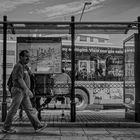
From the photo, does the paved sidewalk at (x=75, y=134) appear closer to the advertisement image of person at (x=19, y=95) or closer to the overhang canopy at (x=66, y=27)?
the advertisement image of person at (x=19, y=95)

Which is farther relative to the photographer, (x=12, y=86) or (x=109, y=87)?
(x=109, y=87)

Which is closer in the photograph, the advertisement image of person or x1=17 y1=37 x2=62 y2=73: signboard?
the advertisement image of person

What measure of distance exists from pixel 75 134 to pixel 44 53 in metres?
3.01

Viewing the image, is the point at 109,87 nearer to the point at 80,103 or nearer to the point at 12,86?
the point at 80,103

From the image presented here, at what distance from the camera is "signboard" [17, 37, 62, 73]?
35.5ft

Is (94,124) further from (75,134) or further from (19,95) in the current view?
(19,95)

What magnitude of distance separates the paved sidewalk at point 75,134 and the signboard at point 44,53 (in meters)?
1.88

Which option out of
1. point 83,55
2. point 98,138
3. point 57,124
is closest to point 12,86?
point 57,124

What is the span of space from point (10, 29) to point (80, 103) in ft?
19.5

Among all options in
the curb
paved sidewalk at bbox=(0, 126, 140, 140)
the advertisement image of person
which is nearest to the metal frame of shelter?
the curb

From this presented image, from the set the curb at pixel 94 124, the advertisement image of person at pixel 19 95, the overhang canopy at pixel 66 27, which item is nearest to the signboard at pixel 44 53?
the overhang canopy at pixel 66 27

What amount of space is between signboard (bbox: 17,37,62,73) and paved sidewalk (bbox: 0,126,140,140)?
1881 millimetres

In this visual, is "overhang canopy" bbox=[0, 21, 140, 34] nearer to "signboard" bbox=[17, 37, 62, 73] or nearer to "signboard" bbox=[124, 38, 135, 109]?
"signboard" bbox=[17, 37, 62, 73]

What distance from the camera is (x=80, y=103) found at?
51.8 ft
